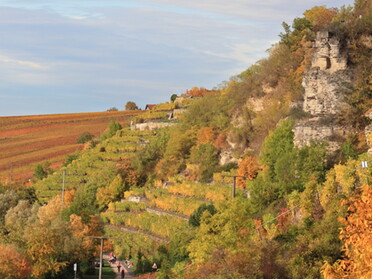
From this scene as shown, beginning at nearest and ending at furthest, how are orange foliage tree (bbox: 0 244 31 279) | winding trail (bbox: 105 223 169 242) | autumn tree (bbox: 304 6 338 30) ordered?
1. orange foliage tree (bbox: 0 244 31 279)
2. winding trail (bbox: 105 223 169 242)
3. autumn tree (bbox: 304 6 338 30)

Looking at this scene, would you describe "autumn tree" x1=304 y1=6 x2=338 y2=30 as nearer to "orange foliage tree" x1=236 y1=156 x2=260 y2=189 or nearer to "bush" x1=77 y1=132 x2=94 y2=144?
"orange foliage tree" x1=236 y1=156 x2=260 y2=189

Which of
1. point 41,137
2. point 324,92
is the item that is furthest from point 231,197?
point 41,137

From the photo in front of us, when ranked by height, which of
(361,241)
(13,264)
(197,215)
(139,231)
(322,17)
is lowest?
(13,264)

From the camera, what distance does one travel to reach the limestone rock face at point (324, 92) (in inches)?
2245

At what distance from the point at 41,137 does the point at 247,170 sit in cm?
7289

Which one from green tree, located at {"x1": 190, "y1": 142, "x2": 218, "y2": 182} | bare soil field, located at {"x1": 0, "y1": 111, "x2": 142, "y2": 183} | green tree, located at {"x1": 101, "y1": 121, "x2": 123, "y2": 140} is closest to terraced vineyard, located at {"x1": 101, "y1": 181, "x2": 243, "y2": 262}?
green tree, located at {"x1": 190, "y1": 142, "x2": 218, "y2": 182}

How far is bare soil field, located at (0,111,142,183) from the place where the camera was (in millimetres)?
115125

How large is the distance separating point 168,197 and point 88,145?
4163cm

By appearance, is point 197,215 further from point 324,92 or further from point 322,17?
point 322,17

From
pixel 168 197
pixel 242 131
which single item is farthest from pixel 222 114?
pixel 168 197

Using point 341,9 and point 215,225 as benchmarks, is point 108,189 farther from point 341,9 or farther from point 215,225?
point 215,225

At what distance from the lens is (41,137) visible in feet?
427

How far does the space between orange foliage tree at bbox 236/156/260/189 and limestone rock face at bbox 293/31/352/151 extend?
19.9 feet

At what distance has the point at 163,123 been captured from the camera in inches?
3925
